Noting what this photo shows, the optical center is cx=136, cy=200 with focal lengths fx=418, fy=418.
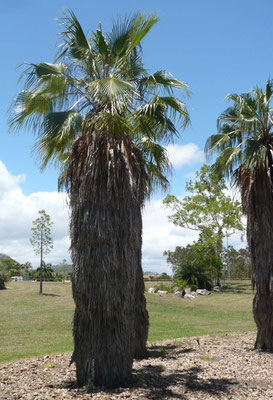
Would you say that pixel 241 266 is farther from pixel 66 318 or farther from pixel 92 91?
pixel 92 91

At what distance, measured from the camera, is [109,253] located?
7324 millimetres

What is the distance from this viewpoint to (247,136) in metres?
11.4

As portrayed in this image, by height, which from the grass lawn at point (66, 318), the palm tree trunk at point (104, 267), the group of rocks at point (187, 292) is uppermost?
the palm tree trunk at point (104, 267)

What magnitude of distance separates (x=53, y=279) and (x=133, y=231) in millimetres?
44076

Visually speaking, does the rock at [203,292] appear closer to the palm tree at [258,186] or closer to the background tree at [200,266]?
the background tree at [200,266]

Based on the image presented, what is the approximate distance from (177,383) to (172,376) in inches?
19.6

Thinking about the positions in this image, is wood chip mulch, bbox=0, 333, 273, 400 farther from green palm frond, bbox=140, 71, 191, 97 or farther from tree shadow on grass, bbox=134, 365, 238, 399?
green palm frond, bbox=140, 71, 191, 97

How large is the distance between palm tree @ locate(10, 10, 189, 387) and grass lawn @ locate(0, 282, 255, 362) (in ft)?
15.4

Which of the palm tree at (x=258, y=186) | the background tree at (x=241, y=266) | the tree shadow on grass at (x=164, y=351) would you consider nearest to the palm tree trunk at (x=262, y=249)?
the palm tree at (x=258, y=186)

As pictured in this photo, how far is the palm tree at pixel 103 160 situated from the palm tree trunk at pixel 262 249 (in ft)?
11.0

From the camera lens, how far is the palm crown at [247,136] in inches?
422

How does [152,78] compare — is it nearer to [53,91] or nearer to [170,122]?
[170,122]

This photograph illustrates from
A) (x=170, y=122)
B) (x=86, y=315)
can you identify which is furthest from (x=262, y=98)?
(x=86, y=315)

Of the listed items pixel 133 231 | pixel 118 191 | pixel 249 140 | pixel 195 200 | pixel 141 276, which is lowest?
pixel 141 276
